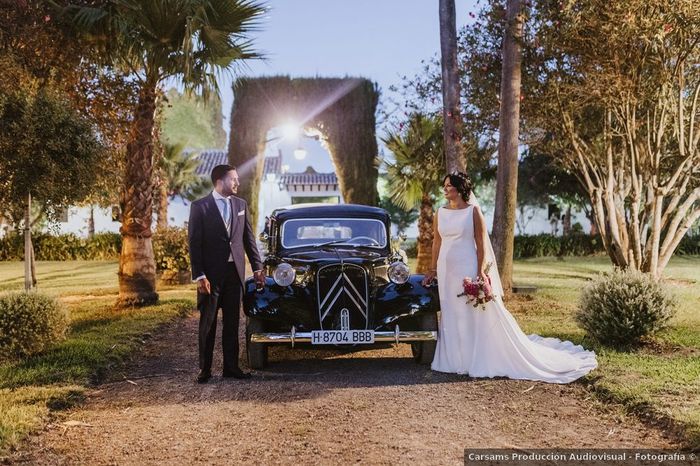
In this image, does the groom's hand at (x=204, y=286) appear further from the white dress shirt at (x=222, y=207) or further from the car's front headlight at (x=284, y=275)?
the car's front headlight at (x=284, y=275)

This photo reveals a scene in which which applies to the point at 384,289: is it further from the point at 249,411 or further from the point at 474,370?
the point at 249,411

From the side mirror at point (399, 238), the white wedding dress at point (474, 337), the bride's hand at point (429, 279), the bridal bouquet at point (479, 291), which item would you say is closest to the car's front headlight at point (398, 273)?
the bride's hand at point (429, 279)

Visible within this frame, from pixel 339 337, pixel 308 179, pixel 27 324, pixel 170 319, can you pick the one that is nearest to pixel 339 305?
pixel 339 337

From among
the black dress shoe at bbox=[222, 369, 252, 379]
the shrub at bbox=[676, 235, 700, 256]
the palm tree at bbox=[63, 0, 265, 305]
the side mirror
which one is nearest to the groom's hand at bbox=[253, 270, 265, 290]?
the black dress shoe at bbox=[222, 369, 252, 379]

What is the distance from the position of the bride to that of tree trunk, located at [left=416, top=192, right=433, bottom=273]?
35.9ft

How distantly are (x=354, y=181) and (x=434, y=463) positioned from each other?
18255 millimetres

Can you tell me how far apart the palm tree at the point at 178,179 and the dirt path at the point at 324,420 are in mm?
23666

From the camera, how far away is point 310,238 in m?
8.08

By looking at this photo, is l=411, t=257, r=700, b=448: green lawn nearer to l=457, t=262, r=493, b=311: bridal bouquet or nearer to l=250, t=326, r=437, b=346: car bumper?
l=457, t=262, r=493, b=311: bridal bouquet

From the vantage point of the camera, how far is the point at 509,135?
12.2 m

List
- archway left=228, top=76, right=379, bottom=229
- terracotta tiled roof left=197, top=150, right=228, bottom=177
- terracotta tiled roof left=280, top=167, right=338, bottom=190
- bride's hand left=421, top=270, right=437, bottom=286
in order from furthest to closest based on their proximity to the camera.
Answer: terracotta tiled roof left=280, top=167, right=338, bottom=190
terracotta tiled roof left=197, top=150, right=228, bottom=177
archway left=228, top=76, right=379, bottom=229
bride's hand left=421, top=270, right=437, bottom=286

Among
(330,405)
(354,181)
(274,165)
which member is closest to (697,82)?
(330,405)

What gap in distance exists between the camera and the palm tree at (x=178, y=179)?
30484mm

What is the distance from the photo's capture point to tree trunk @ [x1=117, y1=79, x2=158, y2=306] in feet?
39.9
